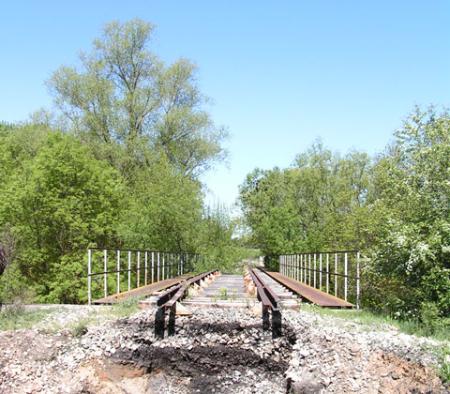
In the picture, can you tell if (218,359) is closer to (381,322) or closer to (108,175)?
(381,322)

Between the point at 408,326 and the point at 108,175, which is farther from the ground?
the point at 108,175

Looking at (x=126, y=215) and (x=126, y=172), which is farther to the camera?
(x=126, y=172)

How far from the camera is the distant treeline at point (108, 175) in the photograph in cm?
2633

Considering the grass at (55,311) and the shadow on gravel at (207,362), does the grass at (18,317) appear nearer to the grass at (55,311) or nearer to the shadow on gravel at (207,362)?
the grass at (55,311)

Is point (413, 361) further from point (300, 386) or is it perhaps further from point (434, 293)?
point (434, 293)

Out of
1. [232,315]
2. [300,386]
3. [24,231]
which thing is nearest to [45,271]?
[24,231]

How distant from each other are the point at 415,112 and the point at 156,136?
26.7 m

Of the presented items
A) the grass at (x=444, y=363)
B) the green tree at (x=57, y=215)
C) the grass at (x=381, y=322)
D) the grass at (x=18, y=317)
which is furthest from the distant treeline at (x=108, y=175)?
the grass at (x=444, y=363)

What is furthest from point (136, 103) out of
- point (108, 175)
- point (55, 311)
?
point (55, 311)

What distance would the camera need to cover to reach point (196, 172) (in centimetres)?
3772

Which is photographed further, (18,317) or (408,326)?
(18,317)

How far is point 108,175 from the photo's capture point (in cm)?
2972

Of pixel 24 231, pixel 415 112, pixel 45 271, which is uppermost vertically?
pixel 415 112

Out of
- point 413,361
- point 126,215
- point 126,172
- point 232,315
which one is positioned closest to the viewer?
point 413,361
